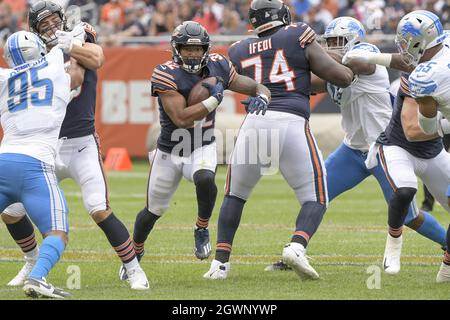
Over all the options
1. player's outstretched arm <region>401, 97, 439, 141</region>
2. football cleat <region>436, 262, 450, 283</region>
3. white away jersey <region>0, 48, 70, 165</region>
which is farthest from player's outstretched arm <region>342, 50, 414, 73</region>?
white away jersey <region>0, 48, 70, 165</region>

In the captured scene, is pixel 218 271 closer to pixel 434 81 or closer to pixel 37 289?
pixel 37 289

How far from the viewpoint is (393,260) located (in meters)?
6.81

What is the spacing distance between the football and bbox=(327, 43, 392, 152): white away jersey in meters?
1.32

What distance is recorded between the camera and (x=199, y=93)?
6.58 metres

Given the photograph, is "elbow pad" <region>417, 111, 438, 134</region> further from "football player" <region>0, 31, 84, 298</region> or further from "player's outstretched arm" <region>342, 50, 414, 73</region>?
"football player" <region>0, 31, 84, 298</region>

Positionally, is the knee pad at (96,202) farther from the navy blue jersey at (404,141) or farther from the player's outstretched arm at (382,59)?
the navy blue jersey at (404,141)

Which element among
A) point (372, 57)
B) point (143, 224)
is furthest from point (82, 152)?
point (372, 57)

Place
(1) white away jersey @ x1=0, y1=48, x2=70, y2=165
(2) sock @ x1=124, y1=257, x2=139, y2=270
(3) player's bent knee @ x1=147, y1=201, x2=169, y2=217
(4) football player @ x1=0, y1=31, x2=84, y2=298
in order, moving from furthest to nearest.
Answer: (3) player's bent knee @ x1=147, y1=201, x2=169, y2=217 → (2) sock @ x1=124, y1=257, x2=139, y2=270 → (1) white away jersey @ x1=0, y1=48, x2=70, y2=165 → (4) football player @ x1=0, y1=31, x2=84, y2=298

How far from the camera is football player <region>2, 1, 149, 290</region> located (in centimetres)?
620

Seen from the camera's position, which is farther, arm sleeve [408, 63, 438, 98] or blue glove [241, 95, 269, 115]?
blue glove [241, 95, 269, 115]

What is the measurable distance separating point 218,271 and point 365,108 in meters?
1.89

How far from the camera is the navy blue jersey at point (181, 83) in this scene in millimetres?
6570

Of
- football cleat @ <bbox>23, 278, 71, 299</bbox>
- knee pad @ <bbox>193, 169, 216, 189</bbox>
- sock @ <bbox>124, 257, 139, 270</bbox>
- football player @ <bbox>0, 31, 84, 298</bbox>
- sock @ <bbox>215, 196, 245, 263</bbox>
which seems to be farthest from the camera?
knee pad @ <bbox>193, 169, 216, 189</bbox>
